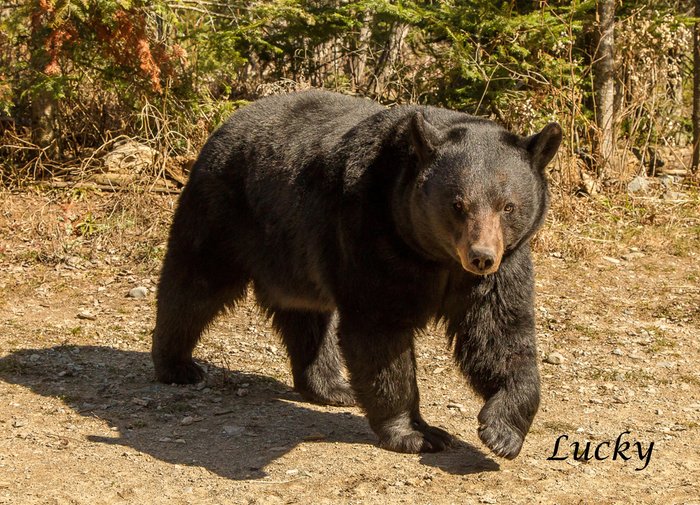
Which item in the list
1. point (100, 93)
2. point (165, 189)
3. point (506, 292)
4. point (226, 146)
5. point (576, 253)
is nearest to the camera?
point (506, 292)

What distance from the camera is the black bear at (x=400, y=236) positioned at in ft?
17.0

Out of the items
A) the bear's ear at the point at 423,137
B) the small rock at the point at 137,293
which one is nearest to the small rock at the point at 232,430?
the bear's ear at the point at 423,137

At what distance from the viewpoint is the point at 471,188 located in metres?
5.06

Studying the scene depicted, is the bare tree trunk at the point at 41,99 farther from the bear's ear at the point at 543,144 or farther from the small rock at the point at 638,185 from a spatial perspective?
the small rock at the point at 638,185

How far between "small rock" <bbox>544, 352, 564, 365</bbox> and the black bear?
1.77 m

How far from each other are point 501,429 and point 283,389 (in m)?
2.18

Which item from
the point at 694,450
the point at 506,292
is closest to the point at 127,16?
the point at 506,292

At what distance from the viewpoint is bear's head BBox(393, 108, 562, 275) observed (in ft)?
16.4

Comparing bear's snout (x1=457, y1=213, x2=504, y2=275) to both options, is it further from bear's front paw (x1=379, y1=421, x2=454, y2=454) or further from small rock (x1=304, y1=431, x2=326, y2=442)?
small rock (x1=304, y1=431, x2=326, y2=442)

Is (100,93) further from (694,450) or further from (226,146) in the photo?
(694,450)

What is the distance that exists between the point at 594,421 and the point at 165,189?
5.41 meters

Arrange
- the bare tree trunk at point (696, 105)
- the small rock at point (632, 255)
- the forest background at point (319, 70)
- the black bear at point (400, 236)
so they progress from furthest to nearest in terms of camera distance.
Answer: the bare tree trunk at point (696, 105)
the forest background at point (319, 70)
the small rock at point (632, 255)
the black bear at point (400, 236)

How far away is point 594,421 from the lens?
614cm

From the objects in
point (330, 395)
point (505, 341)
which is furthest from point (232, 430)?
point (505, 341)
